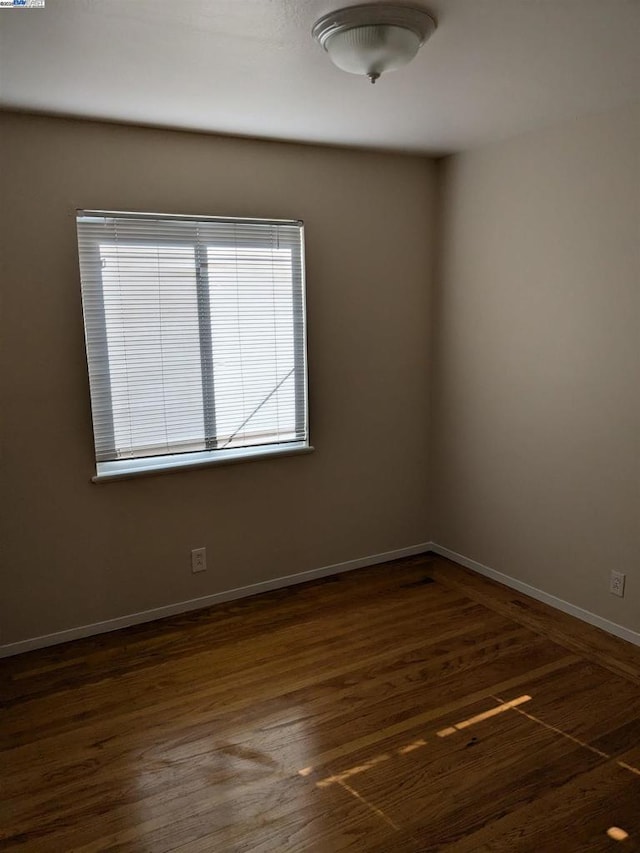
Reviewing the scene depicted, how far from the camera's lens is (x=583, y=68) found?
2.31 m

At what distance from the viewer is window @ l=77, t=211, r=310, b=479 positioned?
302cm

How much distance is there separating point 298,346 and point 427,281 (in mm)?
1001

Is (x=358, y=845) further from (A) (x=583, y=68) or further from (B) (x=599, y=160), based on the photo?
(B) (x=599, y=160)

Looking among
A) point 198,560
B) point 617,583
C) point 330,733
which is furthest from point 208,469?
point 617,583

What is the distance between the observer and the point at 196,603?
3.44 m

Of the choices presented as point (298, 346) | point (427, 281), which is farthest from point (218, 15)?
point (427, 281)

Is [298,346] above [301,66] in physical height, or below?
below

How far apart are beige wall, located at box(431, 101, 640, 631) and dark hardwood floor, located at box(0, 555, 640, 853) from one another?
40 cm

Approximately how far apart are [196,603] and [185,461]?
0.79 m

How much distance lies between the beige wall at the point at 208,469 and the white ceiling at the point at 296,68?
0.24 m

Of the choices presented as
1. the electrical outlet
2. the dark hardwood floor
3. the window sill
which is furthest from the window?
the electrical outlet

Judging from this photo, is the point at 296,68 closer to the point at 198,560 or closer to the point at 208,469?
the point at 208,469

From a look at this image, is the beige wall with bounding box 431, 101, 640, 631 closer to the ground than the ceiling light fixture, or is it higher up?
closer to the ground

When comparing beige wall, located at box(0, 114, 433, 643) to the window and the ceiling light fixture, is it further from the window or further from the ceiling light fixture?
the ceiling light fixture
